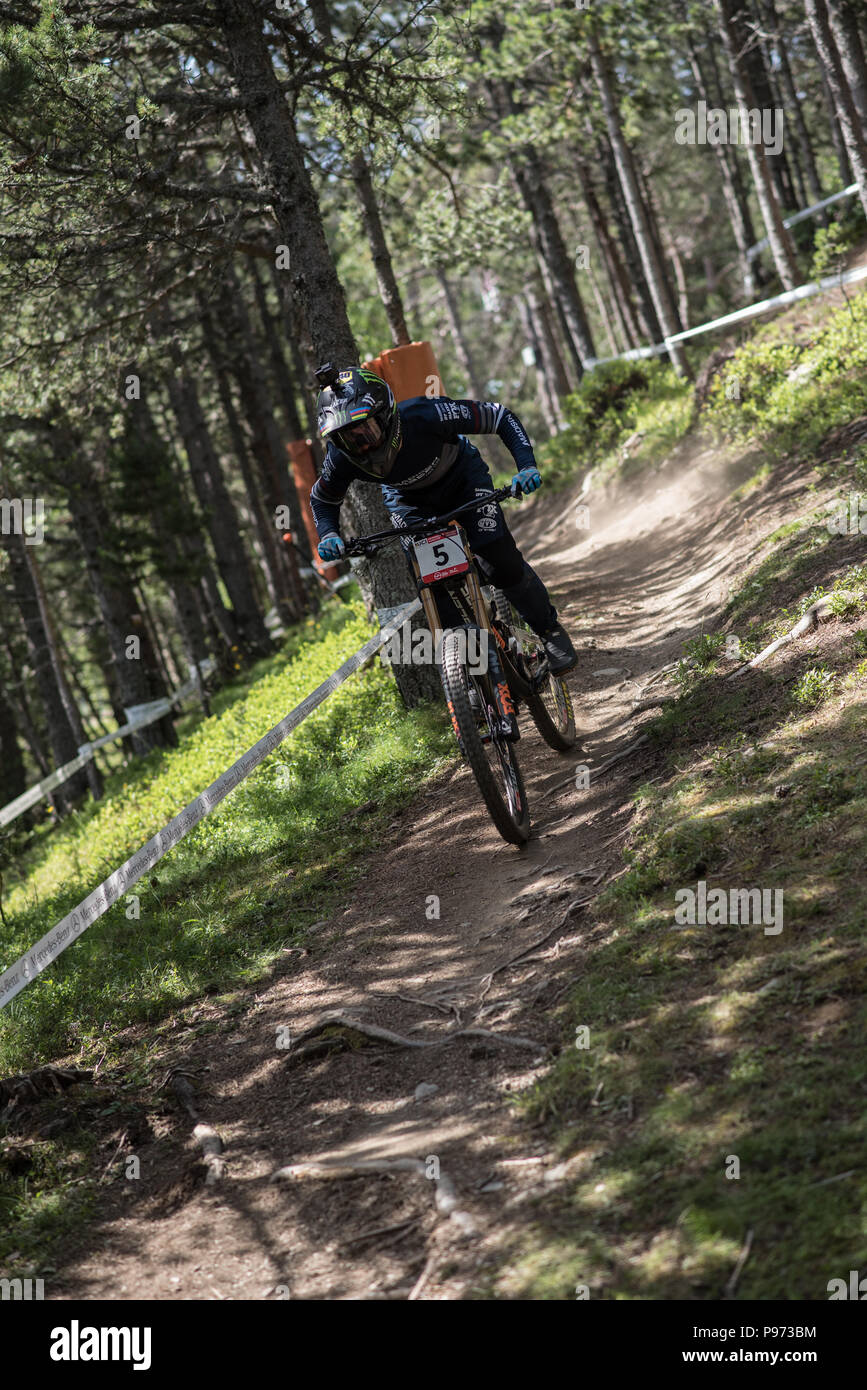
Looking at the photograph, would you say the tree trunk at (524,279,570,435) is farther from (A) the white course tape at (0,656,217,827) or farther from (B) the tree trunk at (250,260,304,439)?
(A) the white course tape at (0,656,217,827)

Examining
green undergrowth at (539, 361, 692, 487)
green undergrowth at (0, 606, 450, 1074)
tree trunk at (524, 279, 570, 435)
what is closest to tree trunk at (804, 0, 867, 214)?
green undergrowth at (539, 361, 692, 487)

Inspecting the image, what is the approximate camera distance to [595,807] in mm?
6492

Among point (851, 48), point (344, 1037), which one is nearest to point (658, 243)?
point (851, 48)

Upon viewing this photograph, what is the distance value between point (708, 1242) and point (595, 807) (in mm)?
3678

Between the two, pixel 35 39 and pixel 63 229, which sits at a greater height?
pixel 35 39

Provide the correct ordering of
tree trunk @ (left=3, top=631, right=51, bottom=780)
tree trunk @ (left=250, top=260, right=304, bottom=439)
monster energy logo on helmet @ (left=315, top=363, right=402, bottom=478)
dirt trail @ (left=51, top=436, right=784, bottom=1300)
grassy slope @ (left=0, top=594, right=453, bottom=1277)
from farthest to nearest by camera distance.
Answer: tree trunk @ (left=3, top=631, right=51, bottom=780)
tree trunk @ (left=250, top=260, right=304, bottom=439)
monster energy logo on helmet @ (left=315, top=363, right=402, bottom=478)
grassy slope @ (left=0, top=594, right=453, bottom=1277)
dirt trail @ (left=51, top=436, right=784, bottom=1300)

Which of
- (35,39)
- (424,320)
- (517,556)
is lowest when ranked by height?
(517,556)

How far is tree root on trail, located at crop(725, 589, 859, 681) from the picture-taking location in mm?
6570

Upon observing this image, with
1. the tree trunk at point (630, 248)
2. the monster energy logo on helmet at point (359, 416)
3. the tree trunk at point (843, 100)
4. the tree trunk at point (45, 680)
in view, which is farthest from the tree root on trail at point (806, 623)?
the tree trunk at point (630, 248)

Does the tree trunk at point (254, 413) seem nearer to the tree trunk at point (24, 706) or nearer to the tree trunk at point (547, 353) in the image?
the tree trunk at point (547, 353)

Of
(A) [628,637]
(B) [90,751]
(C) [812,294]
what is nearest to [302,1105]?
(A) [628,637]

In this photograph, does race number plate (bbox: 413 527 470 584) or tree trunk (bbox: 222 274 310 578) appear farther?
tree trunk (bbox: 222 274 310 578)

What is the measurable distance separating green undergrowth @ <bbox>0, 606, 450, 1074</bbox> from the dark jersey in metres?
2.47

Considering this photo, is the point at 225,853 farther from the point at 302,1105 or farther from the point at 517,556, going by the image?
the point at 302,1105
